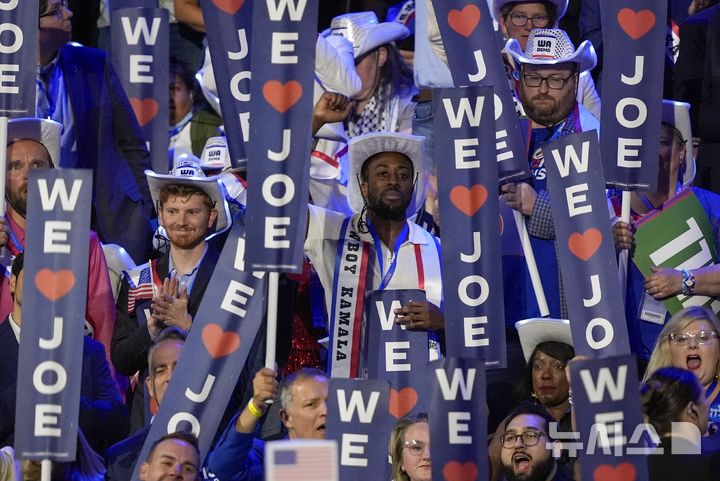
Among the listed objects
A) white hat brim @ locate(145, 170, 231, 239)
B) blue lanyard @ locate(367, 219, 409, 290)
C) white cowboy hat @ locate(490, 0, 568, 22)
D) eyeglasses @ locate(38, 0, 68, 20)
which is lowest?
blue lanyard @ locate(367, 219, 409, 290)

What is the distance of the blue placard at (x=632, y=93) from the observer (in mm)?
7590

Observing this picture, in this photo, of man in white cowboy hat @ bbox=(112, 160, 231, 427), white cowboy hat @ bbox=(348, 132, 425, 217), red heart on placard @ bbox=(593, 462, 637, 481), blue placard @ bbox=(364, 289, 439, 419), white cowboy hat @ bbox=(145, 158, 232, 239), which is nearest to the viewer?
red heart on placard @ bbox=(593, 462, 637, 481)

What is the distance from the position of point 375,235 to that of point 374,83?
5.14ft

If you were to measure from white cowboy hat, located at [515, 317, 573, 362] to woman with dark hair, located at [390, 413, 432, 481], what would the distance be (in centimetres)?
82

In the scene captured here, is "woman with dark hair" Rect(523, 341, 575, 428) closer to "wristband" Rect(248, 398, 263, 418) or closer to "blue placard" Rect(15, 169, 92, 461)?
"wristband" Rect(248, 398, 263, 418)

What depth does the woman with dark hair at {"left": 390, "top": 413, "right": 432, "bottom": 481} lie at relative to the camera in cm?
728

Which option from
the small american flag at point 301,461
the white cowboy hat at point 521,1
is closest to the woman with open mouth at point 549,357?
the white cowboy hat at point 521,1

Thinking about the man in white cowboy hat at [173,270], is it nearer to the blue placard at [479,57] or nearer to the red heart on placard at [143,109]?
the red heart on placard at [143,109]

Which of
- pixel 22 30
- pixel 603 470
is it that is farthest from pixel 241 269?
pixel 603 470

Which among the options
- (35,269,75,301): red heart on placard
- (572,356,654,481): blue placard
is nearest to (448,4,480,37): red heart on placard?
(35,269,75,301): red heart on placard

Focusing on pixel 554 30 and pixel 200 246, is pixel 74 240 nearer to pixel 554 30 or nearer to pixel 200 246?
pixel 200 246

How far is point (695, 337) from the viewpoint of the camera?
770cm

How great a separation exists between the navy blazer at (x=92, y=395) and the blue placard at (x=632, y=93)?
2.29 metres

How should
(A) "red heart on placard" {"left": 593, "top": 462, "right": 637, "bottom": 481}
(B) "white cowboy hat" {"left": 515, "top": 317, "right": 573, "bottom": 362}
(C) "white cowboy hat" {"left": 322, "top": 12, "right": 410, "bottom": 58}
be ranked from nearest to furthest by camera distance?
(A) "red heart on placard" {"left": 593, "top": 462, "right": 637, "bottom": 481} < (B) "white cowboy hat" {"left": 515, "top": 317, "right": 573, "bottom": 362} < (C) "white cowboy hat" {"left": 322, "top": 12, "right": 410, "bottom": 58}
